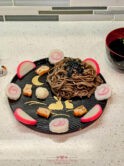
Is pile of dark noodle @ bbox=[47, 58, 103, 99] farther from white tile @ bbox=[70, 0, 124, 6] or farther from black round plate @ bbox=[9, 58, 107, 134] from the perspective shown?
white tile @ bbox=[70, 0, 124, 6]

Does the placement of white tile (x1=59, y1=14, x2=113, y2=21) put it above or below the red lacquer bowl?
above

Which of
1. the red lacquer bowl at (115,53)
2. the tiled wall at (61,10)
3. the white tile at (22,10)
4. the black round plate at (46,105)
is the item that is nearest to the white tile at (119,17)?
the tiled wall at (61,10)

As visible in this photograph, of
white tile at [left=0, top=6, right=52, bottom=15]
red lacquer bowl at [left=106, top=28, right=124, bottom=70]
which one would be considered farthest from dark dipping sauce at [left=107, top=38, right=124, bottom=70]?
white tile at [left=0, top=6, right=52, bottom=15]

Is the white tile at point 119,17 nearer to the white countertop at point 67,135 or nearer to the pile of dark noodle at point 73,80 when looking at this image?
the white countertop at point 67,135

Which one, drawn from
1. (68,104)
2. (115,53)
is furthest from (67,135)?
(115,53)

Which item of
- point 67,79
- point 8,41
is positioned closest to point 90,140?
point 67,79
